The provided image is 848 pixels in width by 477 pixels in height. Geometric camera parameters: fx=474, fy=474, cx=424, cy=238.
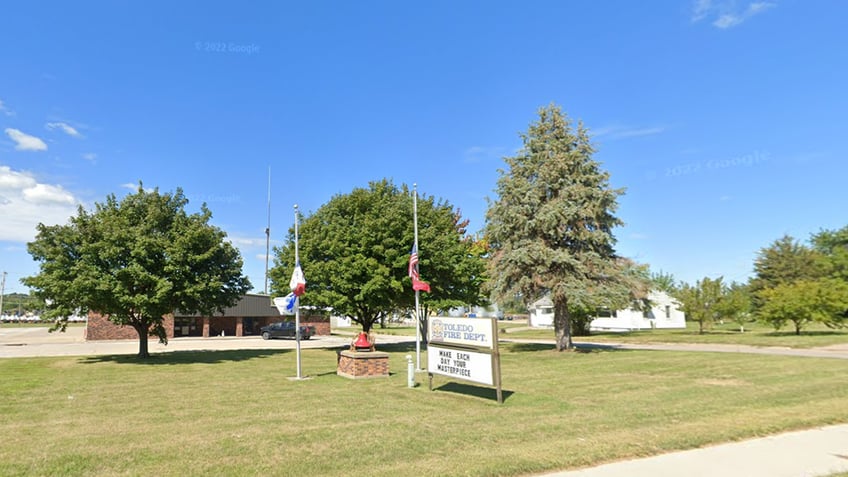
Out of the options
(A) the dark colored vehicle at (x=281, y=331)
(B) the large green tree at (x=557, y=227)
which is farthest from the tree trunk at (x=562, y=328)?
(A) the dark colored vehicle at (x=281, y=331)

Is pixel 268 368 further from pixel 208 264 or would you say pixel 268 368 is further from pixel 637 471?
pixel 637 471

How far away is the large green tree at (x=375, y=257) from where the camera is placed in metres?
26.3

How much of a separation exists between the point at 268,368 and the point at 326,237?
11.0 meters

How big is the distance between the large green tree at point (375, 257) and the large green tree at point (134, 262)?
5.19 metres

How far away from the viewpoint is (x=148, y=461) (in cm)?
639

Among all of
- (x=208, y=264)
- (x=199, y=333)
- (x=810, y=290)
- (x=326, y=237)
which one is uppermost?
(x=326, y=237)

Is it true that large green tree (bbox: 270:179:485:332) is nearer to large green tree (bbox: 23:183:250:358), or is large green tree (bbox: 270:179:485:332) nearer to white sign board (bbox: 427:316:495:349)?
large green tree (bbox: 23:183:250:358)

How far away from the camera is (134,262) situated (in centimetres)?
2127

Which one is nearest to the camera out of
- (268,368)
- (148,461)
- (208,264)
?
(148,461)

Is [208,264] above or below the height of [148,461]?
above

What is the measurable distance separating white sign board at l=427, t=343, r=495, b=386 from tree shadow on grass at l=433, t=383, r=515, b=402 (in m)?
0.50

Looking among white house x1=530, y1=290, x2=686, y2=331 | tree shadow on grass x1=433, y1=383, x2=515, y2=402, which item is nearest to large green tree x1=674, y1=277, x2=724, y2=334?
white house x1=530, y1=290, x2=686, y2=331

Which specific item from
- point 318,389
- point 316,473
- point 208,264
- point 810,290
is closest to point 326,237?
point 208,264

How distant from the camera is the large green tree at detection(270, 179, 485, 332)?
86.2 ft
